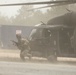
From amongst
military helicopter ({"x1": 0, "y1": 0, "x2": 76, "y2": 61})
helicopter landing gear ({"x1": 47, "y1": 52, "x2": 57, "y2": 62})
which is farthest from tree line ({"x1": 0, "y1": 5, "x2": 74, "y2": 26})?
helicopter landing gear ({"x1": 47, "y1": 52, "x2": 57, "y2": 62})

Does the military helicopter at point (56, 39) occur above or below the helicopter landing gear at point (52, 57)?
above

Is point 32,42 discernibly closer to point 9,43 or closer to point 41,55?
point 41,55

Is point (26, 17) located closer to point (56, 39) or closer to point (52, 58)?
point (56, 39)

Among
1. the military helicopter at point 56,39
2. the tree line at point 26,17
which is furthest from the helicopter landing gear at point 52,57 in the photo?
the tree line at point 26,17

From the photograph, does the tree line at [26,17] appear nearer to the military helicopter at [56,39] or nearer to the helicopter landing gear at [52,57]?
the military helicopter at [56,39]

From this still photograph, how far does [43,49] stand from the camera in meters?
17.0

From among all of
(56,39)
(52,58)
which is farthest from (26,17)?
(52,58)

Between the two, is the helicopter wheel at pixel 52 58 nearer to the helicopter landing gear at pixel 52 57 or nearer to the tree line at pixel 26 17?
the helicopter landing gear at pixel 52 57

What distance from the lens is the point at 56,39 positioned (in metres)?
16.7

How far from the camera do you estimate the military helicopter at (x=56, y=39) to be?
16.6 metres

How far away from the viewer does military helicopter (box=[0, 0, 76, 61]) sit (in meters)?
16.6

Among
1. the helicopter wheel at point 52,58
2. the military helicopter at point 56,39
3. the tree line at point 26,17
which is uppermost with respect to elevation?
the tree line at point 26,17

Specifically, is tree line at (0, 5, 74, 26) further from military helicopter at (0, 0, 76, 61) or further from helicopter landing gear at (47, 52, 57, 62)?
helicopter landing gear at (47, 52, 57, 62)

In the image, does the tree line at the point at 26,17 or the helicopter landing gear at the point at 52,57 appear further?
the tree line at the point at 26,17
